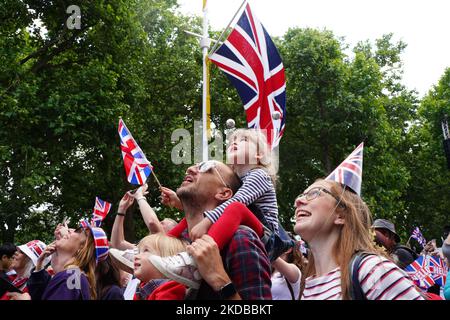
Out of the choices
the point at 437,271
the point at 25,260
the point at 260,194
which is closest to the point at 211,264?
the point at 260,194

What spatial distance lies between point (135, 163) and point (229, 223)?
14.2 feet

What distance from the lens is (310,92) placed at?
21.9m

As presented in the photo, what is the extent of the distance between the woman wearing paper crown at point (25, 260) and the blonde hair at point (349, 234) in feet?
12.7

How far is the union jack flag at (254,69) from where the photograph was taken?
830cm

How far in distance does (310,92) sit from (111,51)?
30.3 feet

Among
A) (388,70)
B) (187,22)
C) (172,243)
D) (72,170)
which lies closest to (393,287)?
(172,243)

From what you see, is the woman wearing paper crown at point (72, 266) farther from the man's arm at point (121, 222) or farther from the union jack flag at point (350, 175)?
the union jack flag at point (350, 175)

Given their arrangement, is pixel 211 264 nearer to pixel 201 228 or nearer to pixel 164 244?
pixel 201 228

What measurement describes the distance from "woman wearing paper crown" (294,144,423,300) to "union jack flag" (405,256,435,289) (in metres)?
3.04

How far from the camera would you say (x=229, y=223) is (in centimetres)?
252

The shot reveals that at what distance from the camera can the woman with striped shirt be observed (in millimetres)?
2279

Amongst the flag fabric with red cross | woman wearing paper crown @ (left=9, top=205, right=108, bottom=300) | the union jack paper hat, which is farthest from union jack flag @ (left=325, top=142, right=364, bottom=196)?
the flag fabric with red cross
